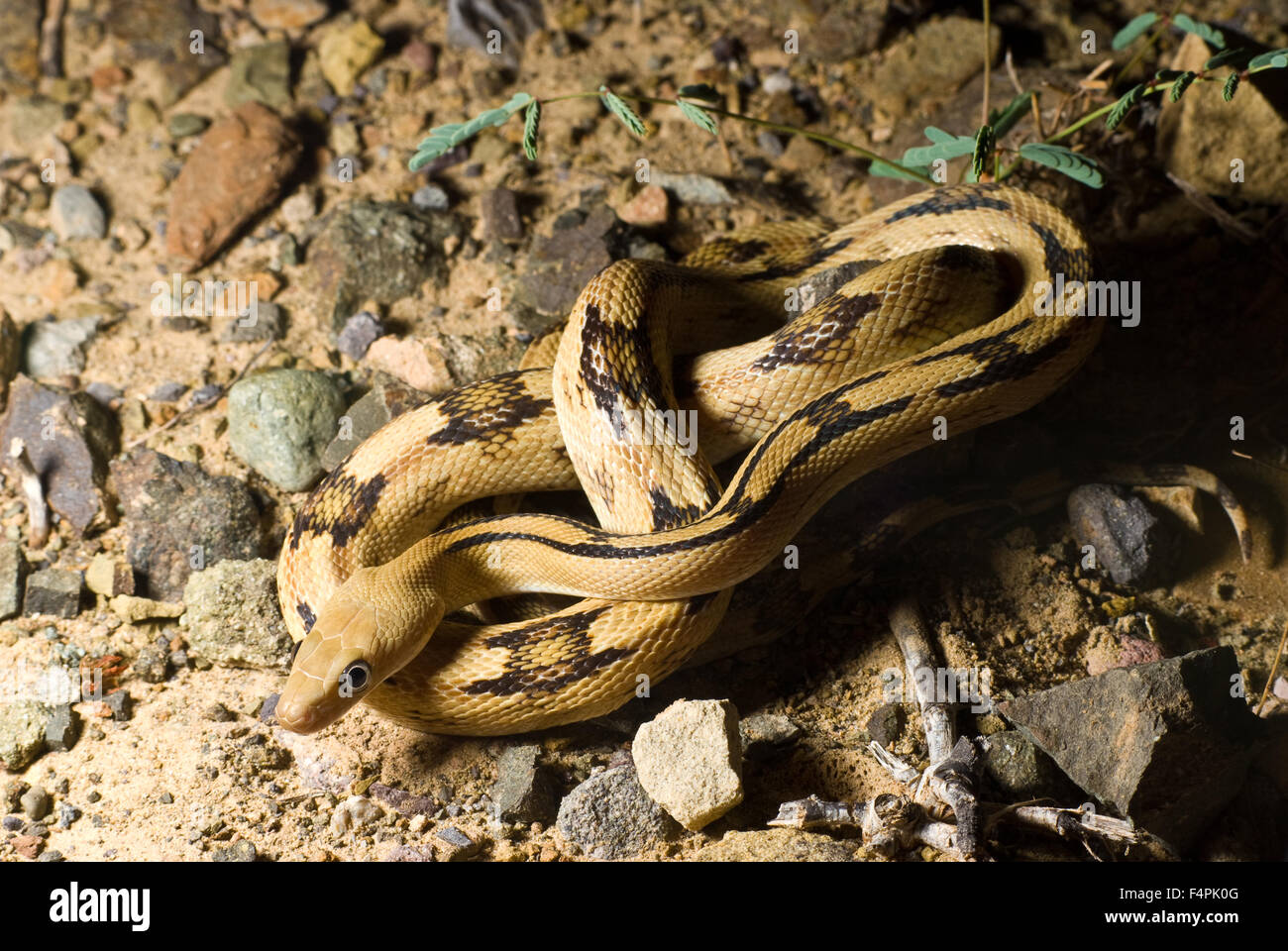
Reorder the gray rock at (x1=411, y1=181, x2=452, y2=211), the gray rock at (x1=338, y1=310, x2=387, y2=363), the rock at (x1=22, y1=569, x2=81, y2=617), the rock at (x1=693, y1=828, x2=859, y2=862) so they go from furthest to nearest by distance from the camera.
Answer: the gray rock at (x1=411, y1=181, x2=452, y2=211), the gray rock at (x1=338, y1=310, x2=387, y2=363), the rock at (x1=22, y1=569, x2=81, y2=617), the rock at (x1=693, y1=828, x2=859, y2=862)

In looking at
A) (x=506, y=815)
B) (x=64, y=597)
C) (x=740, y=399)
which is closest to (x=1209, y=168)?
(x=740, y=399)

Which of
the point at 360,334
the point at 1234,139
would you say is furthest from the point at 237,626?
the point at 1234,139

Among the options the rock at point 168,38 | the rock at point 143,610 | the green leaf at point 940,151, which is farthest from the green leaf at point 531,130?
the rock at point 168,38

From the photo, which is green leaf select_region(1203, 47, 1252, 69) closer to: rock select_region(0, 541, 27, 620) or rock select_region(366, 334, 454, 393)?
rock select_region(366, 334, 454, 393)

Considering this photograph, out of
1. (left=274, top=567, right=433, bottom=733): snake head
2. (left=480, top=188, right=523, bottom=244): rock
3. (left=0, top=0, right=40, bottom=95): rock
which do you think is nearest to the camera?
(left=274, top=567, right=433, bottom=733): snake head

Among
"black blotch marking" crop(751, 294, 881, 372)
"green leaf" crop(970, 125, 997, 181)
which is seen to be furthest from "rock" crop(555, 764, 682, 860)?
"green leaf" crop(970, 125, 997, 181)

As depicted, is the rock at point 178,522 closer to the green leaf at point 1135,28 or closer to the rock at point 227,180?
the rock at point 227,180

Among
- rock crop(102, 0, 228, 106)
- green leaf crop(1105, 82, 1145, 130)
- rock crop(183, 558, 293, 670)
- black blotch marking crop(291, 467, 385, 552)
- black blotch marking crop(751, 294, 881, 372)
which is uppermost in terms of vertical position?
rock crop(102, 0, 228, 106)
